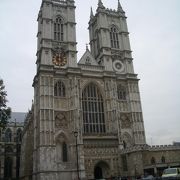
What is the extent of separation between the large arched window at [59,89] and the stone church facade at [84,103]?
16cm

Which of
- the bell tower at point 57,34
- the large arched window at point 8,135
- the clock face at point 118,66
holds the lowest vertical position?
the large arched window at point 8,135

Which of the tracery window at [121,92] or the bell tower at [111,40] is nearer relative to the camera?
the tracery window at [121,92]

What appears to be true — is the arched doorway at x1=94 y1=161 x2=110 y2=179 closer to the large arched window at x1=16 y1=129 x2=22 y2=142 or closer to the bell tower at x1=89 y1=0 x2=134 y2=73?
the bell tower at x1=89 y1=0 x2=134 y2=73

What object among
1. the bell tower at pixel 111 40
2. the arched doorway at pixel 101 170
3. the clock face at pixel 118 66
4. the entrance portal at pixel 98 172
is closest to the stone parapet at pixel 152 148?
the arched doorway at pixel 101 170

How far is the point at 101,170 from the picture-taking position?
42.8m

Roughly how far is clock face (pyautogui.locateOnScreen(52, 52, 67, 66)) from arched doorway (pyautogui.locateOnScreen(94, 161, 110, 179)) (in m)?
17.4

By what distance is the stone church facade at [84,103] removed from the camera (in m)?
40.2

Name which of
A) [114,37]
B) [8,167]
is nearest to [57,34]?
[114,37]

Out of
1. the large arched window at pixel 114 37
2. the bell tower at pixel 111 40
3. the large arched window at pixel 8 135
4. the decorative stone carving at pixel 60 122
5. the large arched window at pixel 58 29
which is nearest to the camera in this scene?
the decorative stone carving at pixel 60 122

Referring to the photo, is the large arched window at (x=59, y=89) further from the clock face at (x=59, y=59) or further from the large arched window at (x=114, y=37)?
the large arched window at (x=114, y=37)

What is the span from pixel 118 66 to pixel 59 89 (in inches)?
494

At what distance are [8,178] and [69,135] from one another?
3032cm

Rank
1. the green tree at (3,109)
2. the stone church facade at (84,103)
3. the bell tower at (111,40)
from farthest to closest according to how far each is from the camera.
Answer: the bell tower at (111,40) → the stone church facade at (84,103) → the green tree at (3,109)

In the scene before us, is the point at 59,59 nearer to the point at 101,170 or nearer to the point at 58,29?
the point at 58,29
